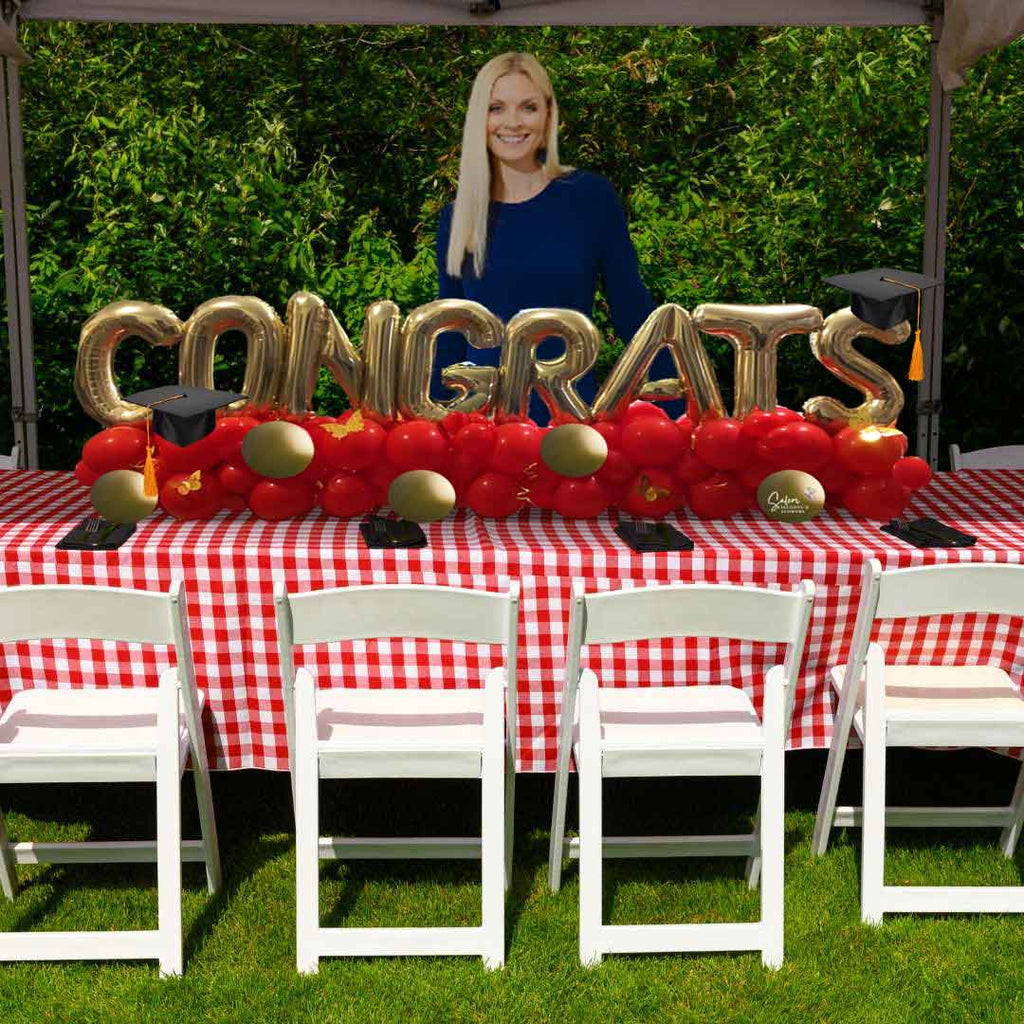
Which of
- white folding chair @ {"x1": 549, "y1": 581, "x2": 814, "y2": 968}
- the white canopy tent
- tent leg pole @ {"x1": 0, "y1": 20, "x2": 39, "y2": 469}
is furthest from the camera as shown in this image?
tent leg pole @ {"x1": 0, "y1": 20, "x2": 39, "y2": 469}

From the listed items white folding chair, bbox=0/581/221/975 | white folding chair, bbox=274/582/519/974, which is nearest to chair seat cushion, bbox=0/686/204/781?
white folding chair, bbox=0/581/221/975

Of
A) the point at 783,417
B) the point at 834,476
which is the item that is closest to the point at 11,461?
the point at 783,417

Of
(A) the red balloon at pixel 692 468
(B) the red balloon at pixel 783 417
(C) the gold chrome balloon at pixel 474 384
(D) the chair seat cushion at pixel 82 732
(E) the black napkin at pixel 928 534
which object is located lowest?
(D) the chair seat cushion at pixel 82 732

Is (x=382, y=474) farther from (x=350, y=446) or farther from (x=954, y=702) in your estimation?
(x=954, y=702)

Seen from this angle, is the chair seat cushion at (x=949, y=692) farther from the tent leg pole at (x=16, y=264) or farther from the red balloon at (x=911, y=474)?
the tent leg pole at (x=16, y=264)

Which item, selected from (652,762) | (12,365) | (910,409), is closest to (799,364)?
(910,409)

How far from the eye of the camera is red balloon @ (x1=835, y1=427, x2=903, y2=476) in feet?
11.5

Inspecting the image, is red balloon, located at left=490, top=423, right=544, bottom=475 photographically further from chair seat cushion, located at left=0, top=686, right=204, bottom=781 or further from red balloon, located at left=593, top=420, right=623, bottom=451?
chair seat cushion, located at left=0, top=686, right=204, bottom=781

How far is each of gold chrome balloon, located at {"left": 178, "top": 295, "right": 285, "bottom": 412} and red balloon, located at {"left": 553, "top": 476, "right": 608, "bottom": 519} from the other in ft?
2.66

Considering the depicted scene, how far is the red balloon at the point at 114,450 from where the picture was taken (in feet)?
11.5

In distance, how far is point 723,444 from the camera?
3498 millimetres

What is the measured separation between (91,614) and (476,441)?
1.10 meters

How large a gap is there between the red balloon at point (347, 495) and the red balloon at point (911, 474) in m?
1.37

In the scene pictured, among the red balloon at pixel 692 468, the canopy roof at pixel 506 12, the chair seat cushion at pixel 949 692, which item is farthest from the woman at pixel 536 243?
the chair seat cushion at pixel 949 692
